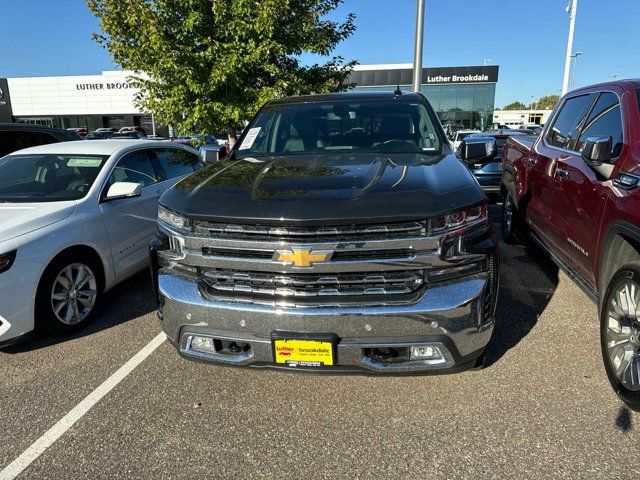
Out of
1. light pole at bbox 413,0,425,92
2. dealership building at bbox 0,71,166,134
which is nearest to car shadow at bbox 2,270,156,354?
light pole at bbox 413,0,425,92

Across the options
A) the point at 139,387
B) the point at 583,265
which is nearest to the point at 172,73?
the point at 139,387

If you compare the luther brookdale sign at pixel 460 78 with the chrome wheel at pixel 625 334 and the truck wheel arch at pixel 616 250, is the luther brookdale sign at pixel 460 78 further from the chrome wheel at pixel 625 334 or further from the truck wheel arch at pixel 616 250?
the chrome wheel at pixel 625 334

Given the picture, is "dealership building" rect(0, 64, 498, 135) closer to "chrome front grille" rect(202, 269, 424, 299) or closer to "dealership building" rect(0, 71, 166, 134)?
"dealership building" rect(0, 71, 166, 134)

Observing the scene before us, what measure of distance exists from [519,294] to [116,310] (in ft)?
12.8

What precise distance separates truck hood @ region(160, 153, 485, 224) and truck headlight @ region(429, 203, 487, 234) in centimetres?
4

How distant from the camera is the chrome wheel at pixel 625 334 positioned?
2648mm

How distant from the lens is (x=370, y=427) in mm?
2654

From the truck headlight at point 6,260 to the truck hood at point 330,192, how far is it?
139 centimetres

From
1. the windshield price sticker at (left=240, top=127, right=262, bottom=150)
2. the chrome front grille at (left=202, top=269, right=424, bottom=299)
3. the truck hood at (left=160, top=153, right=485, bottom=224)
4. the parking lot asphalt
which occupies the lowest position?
the parking lot asphalt

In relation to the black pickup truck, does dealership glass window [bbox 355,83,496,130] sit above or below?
above

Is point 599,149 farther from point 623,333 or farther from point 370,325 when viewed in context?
point 370,325

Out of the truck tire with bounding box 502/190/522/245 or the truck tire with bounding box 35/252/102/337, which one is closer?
the truck tire with bounding box 35/252/102/337

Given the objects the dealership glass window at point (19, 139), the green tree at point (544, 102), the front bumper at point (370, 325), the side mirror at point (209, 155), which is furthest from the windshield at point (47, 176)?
the green tree at point (544, 102)

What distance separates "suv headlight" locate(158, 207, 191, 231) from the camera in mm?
2613
